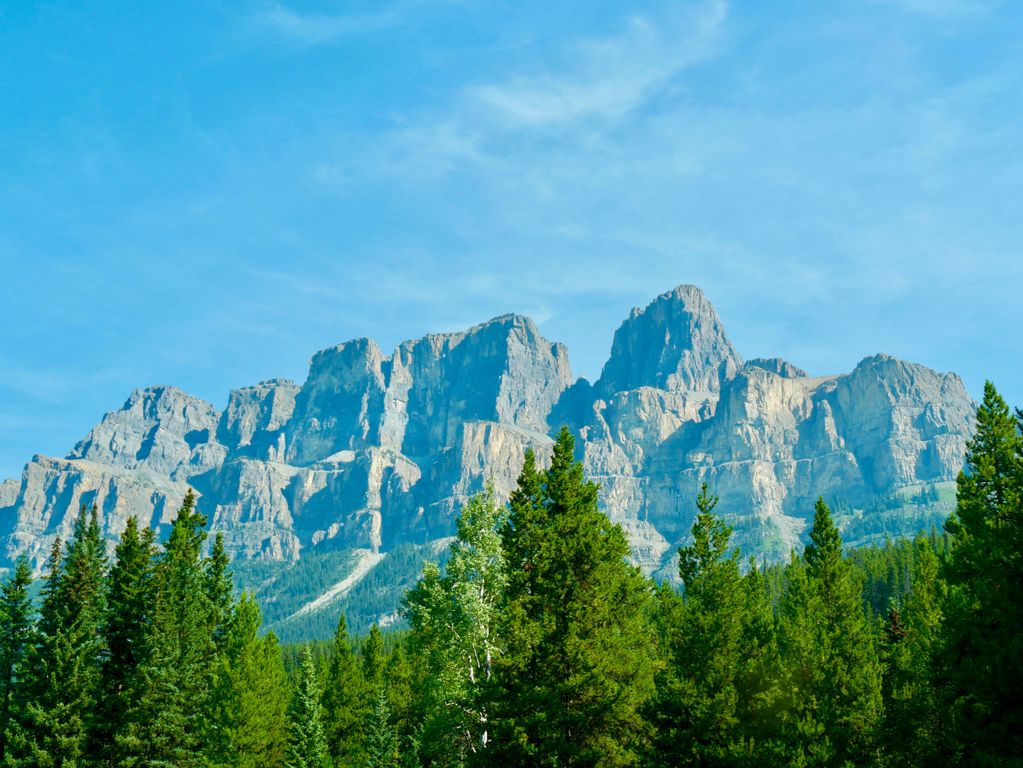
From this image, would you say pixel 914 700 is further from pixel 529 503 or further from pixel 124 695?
pixel 124 695

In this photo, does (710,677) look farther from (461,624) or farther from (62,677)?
(62,677)

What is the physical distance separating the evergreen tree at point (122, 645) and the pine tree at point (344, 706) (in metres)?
25.4

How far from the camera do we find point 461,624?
4131 cm

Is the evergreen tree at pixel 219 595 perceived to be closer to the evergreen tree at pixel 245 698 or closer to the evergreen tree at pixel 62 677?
the evergreen tree at pixel 245 698

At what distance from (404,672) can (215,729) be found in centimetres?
3221

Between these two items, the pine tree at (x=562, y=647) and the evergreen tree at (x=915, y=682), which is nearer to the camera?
the pine tree at (x=562, y=647)

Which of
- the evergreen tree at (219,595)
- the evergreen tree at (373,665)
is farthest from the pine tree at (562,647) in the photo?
the evergreen tree at (373,665)

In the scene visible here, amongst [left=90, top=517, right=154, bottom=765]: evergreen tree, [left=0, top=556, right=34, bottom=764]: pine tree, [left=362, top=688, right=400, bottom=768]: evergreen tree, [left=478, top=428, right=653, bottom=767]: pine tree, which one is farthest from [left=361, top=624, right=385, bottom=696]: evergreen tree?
[left=478, top=428, right=653, bottom=767]: pine tree

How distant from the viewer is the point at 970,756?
94.3 feet

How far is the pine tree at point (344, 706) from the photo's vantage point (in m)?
75.1

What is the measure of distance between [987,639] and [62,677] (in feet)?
154

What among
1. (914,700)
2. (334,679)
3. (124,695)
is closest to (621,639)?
(914,700)

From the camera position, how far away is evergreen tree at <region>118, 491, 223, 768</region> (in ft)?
165

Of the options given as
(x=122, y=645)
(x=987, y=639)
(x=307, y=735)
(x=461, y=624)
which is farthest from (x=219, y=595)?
(x=987, y=639)
